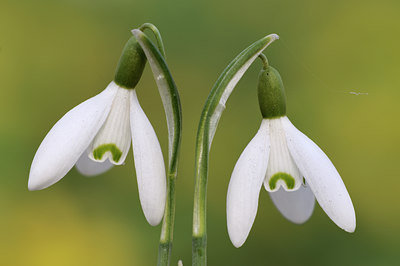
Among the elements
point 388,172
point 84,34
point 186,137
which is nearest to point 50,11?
point 84,34

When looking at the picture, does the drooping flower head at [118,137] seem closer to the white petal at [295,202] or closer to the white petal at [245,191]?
the white petal at [245,191]

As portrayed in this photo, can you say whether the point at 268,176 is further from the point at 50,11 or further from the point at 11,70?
the point at 50,11

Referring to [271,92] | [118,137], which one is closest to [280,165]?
[271,92]

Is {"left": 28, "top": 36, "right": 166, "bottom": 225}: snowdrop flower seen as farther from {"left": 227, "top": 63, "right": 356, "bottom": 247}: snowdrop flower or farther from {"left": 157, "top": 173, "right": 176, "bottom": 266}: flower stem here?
{"left": 227, "top": 63, "right": 356, "bottom": 247}: snowdrop flower

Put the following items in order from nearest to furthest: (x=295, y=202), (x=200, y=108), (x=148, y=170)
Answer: (x=148, y=170) → (x=295, y=202) → (x=200, y=108)

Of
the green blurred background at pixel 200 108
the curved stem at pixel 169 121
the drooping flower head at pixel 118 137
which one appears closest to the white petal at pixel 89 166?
the drooping flower head at pixel 118 137

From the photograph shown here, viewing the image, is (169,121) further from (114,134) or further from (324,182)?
(324,182)
